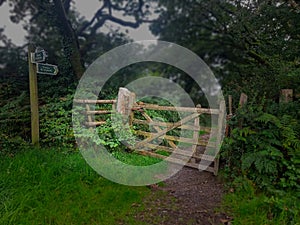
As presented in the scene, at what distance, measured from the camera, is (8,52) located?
8.39 metres

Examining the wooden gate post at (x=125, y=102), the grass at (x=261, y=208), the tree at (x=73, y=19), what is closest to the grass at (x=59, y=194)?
the grass at (x=261, y=208)

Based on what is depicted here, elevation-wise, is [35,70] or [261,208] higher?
[35,70]

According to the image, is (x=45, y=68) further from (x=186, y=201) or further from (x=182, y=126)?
(x=186, y=201)

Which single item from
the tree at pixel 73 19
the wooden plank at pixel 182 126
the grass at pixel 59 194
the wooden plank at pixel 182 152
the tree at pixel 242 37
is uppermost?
the tree at pixel 73 19

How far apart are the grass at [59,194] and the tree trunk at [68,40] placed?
4864 millimetres

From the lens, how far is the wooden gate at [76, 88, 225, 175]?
4.36m

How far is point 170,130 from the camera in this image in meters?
5.21

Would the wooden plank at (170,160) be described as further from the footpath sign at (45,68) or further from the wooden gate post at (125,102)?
the footpath sign at (45,68)

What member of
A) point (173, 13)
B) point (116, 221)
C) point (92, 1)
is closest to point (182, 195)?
point (116, 221)

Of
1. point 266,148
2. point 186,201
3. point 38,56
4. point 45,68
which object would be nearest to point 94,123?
point 45,68

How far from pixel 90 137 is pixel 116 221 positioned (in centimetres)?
229

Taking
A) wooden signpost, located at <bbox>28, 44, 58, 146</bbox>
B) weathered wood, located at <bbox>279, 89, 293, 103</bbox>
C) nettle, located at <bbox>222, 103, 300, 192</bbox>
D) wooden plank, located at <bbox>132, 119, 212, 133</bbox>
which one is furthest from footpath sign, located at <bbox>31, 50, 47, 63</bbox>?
weathered wood, located at <bbox>279, 89, 293, 103</bbox>

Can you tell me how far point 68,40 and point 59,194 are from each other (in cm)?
662

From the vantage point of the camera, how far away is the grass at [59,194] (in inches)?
110
